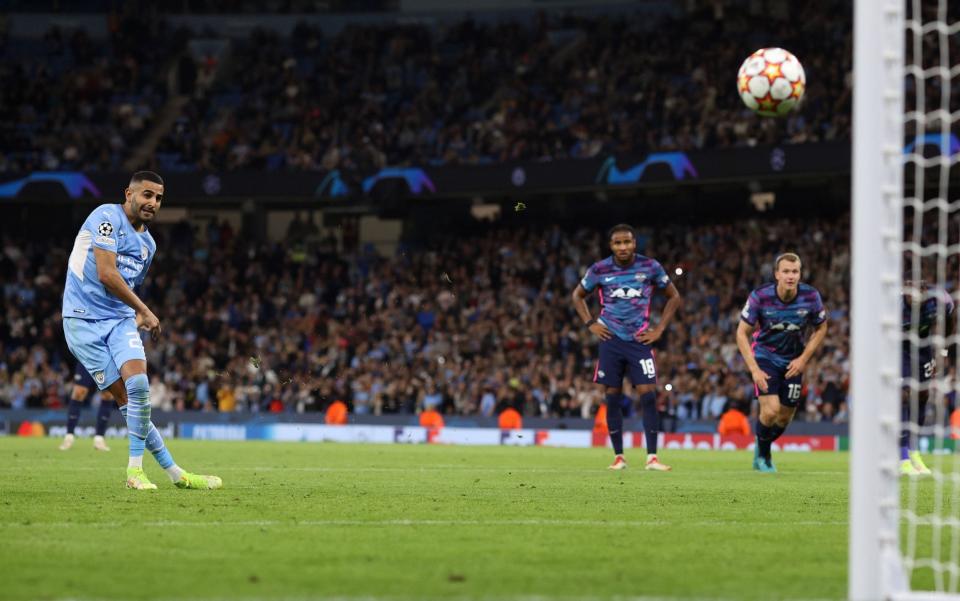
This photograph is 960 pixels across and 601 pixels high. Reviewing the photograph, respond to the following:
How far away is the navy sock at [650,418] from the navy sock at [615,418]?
261 millimetres

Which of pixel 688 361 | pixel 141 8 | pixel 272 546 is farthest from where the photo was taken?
pixel 141 8

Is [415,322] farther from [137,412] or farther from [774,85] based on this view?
[137,412]

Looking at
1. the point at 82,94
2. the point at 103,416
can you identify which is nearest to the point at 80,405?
the point at 103,416

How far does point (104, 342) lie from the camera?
9.73 meters

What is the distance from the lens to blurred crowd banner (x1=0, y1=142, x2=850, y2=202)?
29.9m

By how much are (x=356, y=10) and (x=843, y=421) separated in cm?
2491

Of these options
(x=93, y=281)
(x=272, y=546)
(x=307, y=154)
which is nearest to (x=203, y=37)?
(x=307, y=154)

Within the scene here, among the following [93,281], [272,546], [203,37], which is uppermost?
[203,37]

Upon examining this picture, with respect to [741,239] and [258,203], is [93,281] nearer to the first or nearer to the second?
[741,239]

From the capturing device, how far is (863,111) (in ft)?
16.2

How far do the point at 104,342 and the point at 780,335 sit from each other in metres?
6.67

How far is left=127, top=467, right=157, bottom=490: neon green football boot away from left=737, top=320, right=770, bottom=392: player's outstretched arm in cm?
561

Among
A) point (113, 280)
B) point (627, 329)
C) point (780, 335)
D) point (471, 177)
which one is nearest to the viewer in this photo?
point (113, 280)

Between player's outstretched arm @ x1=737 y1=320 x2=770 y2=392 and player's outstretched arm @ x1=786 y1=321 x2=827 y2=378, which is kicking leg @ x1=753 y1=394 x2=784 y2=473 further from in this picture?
player's outstretched arm @ x1=786 y1=321 x2=827 y2=378
